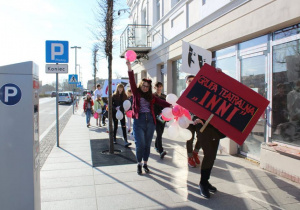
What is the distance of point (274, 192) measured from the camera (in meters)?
3.82

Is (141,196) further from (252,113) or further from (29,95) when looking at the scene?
(29,95)

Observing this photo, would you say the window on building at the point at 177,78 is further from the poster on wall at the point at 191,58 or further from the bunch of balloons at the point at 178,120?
the bunch of balloons at the point at 178,120

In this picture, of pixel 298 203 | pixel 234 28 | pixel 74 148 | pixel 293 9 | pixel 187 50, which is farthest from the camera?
pixel 74 148

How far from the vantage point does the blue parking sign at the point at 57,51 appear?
714 cm

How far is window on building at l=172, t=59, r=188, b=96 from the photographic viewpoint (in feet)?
33.4

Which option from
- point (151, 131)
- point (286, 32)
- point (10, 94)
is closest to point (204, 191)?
point (151, 131)

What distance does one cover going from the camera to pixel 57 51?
7219mm

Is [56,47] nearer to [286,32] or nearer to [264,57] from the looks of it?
[264,57]

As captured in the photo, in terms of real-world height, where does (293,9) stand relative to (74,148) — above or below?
above

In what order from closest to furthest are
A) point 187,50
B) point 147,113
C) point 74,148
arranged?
point 147,113 → point 187,50 → point 74,148

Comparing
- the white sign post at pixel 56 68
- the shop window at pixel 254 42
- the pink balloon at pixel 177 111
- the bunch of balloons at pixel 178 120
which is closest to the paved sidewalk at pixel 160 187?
the bunch of balloons at pixel 178 120

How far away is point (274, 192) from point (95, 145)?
195 inches

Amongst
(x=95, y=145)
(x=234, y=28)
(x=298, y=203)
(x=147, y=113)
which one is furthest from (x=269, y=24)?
(x=95, y=145)

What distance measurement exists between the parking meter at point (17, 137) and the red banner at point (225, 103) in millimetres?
2027
